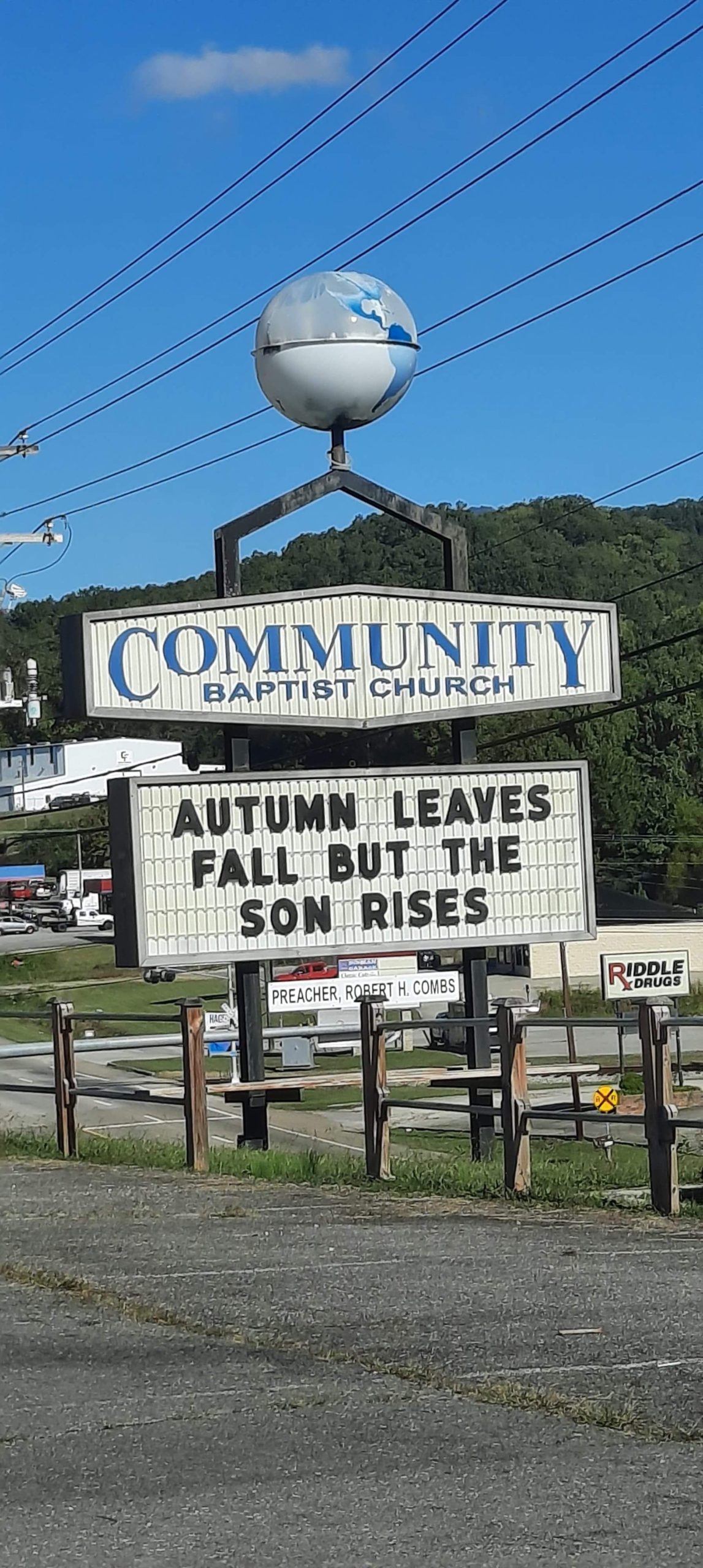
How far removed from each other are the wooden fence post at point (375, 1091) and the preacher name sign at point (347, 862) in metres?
1.29

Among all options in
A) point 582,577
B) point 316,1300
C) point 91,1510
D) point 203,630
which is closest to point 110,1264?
point 316,1300

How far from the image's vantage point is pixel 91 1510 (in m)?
4.56

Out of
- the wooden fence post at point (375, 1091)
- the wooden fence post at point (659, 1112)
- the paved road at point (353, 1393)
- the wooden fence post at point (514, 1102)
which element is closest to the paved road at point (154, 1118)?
the wooden fence post at point (375, 1091)

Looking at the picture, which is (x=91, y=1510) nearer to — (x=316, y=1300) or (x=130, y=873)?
(x=316, y=1300)

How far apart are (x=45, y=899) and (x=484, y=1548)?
109m

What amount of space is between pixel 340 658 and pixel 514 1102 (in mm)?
3993

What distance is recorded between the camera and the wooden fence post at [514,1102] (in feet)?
34.0

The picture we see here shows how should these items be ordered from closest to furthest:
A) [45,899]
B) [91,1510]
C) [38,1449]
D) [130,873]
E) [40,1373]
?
[91,1510] < [38,1449] < [40,1373] < [130,873] < [45,899]

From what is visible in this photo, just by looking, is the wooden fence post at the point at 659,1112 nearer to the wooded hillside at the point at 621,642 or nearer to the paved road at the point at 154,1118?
the paved road at the point at 154,1118

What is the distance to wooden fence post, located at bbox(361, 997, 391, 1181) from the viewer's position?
37.3 feet

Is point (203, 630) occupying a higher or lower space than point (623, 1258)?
higher

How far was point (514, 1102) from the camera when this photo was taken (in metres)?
10.5

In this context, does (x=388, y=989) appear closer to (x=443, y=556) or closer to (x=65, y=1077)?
(x=65, y=1077)

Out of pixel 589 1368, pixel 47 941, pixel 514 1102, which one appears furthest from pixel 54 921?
pixel 589 1368
